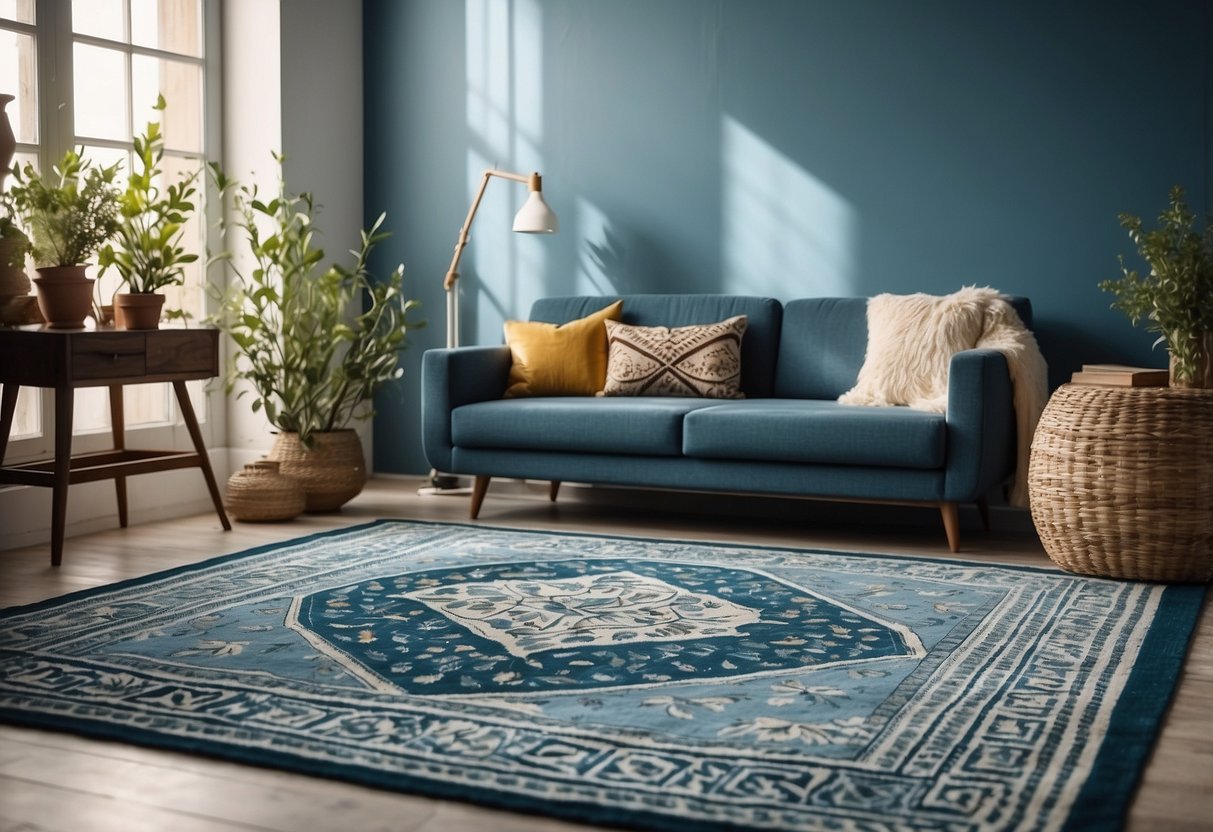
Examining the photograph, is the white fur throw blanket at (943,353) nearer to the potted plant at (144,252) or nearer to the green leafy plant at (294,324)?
the green leafy plant at (294,324)

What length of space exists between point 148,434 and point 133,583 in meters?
1.52

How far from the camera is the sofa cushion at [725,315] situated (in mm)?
4922

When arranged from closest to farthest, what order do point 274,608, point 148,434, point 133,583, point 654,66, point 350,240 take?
point 274,608, point 133,583, point 148,434, point 654,66, point 350,240

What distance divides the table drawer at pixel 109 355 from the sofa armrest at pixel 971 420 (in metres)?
2.55

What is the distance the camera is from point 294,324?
4.99 m

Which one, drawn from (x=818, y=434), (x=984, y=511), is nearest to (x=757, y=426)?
(x=818, y=434)

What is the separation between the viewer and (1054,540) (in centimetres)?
370

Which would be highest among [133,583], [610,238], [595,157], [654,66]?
[654,66]

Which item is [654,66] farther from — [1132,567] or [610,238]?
[1132,567]

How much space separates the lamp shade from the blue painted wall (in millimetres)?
340

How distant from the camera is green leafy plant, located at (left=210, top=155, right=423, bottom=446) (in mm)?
4918

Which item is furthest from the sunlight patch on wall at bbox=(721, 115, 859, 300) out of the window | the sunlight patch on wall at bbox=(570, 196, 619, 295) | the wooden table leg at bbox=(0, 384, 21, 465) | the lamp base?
the wooden table leg at bbox=(0, 384, 21, 465)

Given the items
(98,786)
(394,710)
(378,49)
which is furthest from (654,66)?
(98,786)

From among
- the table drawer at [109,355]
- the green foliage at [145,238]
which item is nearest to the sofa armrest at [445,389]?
the green foliage at [145,238]
